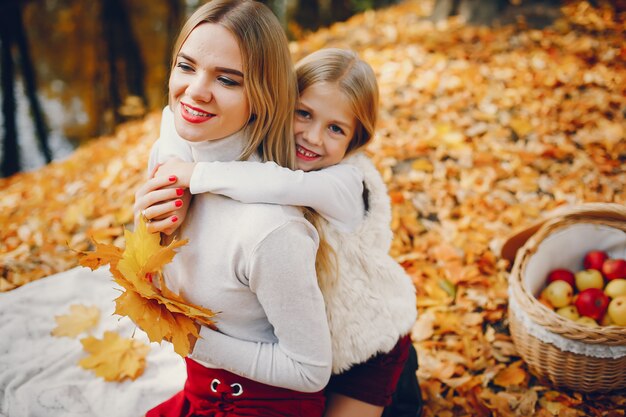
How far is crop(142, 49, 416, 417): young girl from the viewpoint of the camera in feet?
5.27

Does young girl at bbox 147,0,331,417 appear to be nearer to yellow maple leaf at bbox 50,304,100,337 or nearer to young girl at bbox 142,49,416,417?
young girl at bbox 142,49,416,417

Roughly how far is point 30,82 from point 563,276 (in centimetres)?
966

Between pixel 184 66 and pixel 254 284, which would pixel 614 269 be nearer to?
pixel 254 284

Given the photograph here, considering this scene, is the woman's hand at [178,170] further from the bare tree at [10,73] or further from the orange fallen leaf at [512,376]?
the bare tree at [10,73]

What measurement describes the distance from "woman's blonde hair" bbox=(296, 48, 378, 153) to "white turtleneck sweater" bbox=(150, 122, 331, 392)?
0.46 meters

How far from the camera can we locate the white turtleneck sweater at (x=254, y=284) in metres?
1.35

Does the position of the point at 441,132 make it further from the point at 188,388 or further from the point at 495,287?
the point at 188,388

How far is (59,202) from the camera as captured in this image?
429 cm

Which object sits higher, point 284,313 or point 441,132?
point 284,313

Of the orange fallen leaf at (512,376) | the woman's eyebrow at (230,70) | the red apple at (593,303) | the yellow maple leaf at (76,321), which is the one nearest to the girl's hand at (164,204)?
the woman's eyebrow at (230,70)

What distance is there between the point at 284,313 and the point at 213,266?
261mm

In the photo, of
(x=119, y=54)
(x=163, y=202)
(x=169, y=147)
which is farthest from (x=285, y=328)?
(x=119, y=54)

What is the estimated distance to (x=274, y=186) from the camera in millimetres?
1399

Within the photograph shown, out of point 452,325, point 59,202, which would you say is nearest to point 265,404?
point 452,325
